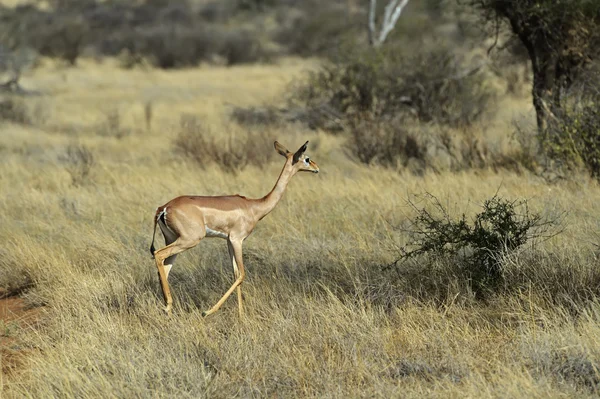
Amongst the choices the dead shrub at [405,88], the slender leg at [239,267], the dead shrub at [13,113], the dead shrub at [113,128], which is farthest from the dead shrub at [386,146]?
the dead shrub at [13,113]

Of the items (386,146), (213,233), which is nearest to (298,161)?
(213,233)

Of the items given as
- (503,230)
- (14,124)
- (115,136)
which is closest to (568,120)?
(503,230)

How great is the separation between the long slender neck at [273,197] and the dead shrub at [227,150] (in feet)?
18.2

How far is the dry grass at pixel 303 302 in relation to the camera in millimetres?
4504

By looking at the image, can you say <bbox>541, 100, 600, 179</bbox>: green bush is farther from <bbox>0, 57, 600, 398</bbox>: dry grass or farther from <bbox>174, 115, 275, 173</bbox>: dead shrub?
<bbox>174, 115, 275, 173</bbox>: dead shrub

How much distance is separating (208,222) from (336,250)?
1.80 metres

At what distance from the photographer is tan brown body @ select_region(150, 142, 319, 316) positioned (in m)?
5.30

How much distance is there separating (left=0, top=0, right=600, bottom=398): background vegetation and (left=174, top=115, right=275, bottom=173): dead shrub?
0.03 m

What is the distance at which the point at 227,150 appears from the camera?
477 inches

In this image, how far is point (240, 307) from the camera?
5523mm

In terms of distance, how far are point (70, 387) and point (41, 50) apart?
32986 millimetres

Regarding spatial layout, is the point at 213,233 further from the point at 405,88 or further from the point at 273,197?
the point at 405,88

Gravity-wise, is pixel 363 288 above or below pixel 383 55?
below

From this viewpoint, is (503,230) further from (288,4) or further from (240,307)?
(288,4)
